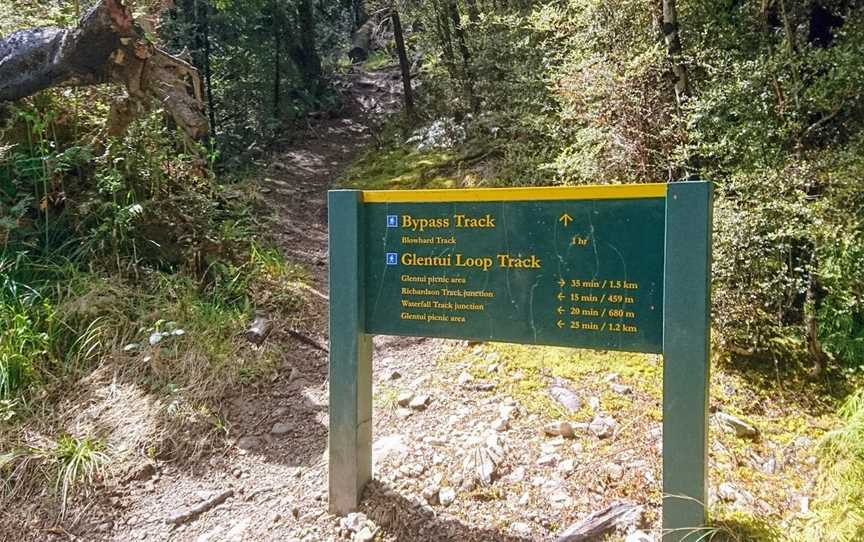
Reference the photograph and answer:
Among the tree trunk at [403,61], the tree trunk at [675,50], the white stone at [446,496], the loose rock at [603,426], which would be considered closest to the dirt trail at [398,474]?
the white stone at [446,496]

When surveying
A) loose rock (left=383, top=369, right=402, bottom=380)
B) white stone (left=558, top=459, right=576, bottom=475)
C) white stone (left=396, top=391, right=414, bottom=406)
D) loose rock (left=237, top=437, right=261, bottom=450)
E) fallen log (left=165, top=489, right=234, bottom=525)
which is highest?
loose rock (left=383, top=369, right=402, bottom=380)

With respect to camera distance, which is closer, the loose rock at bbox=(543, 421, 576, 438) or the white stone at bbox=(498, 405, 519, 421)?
the loose rock at bbox=(543, 421, 576, 438)

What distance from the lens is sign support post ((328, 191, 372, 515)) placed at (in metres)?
2.79

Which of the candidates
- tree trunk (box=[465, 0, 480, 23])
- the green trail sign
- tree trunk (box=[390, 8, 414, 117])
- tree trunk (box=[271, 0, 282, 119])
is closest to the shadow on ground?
the green trail sign

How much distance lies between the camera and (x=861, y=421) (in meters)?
2.87

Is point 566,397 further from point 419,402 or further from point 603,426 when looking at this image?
point 419,402

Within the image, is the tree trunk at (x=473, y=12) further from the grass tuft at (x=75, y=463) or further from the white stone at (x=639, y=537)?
the white stone at (x=639, y=537)

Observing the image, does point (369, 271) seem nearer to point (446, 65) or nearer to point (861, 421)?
point (861, 421)

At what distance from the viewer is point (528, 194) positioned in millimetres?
2498

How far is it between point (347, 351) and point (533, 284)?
106 cm

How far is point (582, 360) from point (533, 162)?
285 centimetres

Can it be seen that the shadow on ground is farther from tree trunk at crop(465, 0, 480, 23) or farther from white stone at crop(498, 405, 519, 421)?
tree trunk at crop(465, 0, 480, 23)

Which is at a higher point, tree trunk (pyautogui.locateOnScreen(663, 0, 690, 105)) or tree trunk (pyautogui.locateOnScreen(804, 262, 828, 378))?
tree trunk (pyautogui.locateOnScreen(663, 0, 690, 105))

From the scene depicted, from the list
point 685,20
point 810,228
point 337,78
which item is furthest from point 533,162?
point 337,78
